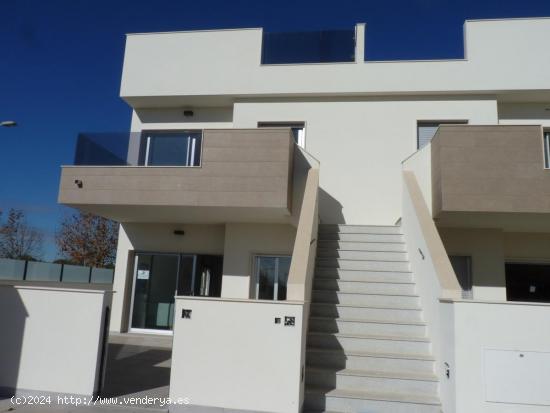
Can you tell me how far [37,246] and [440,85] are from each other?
34614mm

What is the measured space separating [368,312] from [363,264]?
1.39 metres

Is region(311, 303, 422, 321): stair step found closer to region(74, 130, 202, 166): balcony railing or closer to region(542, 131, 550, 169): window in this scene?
region(542, 131, 550, 169): window

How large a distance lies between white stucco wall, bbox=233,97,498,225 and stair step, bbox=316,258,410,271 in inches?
119

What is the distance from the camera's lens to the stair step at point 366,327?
697cm

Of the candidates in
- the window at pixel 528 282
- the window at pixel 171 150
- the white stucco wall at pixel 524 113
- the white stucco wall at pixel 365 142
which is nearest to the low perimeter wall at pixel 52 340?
the window at pixel 171 150

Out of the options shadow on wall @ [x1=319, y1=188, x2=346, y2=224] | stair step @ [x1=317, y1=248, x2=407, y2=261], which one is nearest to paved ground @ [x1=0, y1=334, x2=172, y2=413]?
stair step @ [x1=317, y1=248, x2=407, y2=261]

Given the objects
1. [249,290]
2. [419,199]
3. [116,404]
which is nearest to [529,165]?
[419,199]

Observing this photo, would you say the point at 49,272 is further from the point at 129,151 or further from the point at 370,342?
the point at 370,342

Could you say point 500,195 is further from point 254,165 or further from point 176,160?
point 176,160

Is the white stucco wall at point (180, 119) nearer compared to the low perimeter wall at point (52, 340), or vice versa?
the low perimeter wall at point (52, 340)

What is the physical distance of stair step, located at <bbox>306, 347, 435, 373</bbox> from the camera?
6336 millimetres

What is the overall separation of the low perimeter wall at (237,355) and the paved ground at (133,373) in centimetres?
62

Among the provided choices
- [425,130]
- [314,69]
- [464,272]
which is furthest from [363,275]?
[314,69]

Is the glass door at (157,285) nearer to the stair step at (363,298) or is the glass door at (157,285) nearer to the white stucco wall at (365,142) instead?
the white stucco wall at (365,142)
